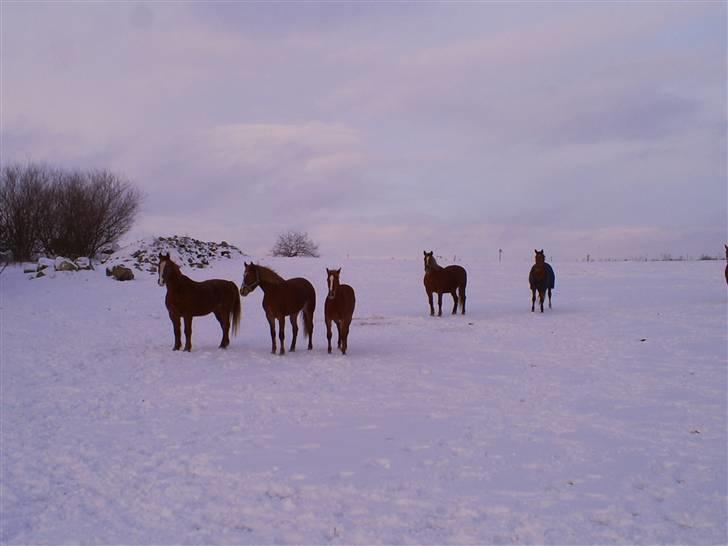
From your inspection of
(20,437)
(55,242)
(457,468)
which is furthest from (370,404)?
(55,242)

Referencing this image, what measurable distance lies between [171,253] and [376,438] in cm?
2534

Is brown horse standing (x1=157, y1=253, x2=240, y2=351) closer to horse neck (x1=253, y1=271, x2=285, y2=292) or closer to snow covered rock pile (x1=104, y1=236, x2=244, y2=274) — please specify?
horse neck (x1=253, y1=271, x2=285, y2=292)

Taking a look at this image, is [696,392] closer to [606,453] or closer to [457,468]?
[606,453]

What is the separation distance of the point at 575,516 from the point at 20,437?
219 inches

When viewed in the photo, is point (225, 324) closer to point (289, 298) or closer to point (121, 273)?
point (289, 298)

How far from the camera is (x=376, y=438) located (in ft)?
20.6

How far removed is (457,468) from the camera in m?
5.39

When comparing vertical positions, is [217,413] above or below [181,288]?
below

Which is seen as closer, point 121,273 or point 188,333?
point 188,333

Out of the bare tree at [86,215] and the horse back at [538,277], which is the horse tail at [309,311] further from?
the bare tree at [86,215]

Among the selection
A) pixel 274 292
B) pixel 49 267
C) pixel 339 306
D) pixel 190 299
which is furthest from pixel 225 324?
pixel 49 267

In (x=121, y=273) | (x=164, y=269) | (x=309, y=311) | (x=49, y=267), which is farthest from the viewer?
(x=49, y=267)

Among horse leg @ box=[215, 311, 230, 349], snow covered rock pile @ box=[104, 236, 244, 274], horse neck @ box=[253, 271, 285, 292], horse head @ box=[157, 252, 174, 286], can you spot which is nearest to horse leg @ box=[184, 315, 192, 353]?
horse leg @ box=[215, 311, 230, 349]

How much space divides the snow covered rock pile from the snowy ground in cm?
1432
